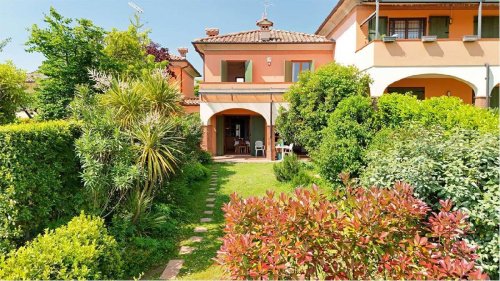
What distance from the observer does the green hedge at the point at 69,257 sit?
14.0 ft

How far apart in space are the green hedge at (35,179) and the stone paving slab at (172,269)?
2.51 m

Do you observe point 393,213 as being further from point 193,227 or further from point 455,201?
point 193,227

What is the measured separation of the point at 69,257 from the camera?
455 cm

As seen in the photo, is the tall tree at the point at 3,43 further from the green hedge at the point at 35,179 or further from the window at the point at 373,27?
the window at the point at 373,27

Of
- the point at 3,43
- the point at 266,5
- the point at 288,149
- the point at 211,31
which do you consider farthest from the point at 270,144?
the point at 3,43

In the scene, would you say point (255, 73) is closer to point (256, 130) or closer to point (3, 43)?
point (256, 130)

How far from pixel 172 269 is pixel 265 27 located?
2064cm

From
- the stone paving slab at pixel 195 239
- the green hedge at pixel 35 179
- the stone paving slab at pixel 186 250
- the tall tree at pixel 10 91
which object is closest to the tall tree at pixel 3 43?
the tall tree at pixel 10 91

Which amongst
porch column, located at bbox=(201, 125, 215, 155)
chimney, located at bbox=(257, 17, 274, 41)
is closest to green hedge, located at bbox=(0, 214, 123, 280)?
porch column, located at bbox=(201, 125, 215, 155)

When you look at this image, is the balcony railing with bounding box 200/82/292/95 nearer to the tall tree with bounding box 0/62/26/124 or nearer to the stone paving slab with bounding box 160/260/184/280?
the tall tree with bounding box 0/62/26/124

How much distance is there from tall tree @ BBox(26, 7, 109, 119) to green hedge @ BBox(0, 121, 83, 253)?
148 inches

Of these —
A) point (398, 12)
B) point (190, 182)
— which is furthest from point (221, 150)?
point (398, 12)

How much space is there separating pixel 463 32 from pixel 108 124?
20.9 metres

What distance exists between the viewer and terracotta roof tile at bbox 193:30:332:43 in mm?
20531
